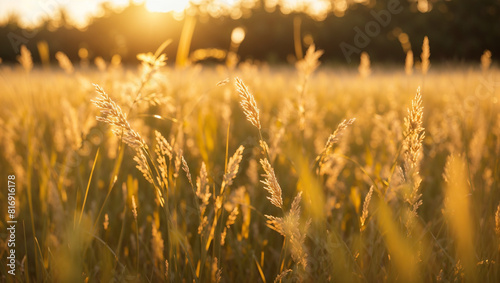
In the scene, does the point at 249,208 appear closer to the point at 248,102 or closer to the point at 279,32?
the point at 248,102

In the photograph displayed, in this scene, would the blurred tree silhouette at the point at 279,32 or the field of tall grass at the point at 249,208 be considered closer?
the field of tall grass at the point at 249,208

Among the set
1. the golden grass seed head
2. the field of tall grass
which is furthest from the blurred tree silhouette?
the golden grass seed head

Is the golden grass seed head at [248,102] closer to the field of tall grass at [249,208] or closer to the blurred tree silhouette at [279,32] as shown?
the field of tall grass at [249,208]

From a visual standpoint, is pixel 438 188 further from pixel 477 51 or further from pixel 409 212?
pixel 477 51

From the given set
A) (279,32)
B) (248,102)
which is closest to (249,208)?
(248,102)

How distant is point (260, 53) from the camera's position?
63.1 ft

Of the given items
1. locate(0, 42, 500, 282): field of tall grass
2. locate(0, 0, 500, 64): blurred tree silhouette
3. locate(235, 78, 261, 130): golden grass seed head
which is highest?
locate(0, 0, 500, 64): blurred tree silhouette

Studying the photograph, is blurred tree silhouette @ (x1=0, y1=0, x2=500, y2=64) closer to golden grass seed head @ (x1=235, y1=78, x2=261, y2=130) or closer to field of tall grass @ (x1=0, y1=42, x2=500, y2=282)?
field of tall grass @ (x1=0, y1=42, x2=500, y2=282)

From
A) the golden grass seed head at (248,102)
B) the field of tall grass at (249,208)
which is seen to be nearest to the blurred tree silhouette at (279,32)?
the field of tall grass at (249,208)

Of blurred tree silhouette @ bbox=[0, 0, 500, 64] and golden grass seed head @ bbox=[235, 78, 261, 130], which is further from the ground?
blurred tree silhouette @ bbox=[0, 0, 500, 64]

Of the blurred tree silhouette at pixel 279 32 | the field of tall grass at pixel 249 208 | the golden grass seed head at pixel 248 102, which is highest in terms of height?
the blurred tree silhouette at pixel 279 32

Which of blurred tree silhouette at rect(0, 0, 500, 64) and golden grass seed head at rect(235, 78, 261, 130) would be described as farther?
blurred tree silhouette at rect(0, 0, 500, 64)

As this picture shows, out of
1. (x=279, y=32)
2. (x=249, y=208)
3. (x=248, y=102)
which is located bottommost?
(x=249, y=208)

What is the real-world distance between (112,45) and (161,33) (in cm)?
273
